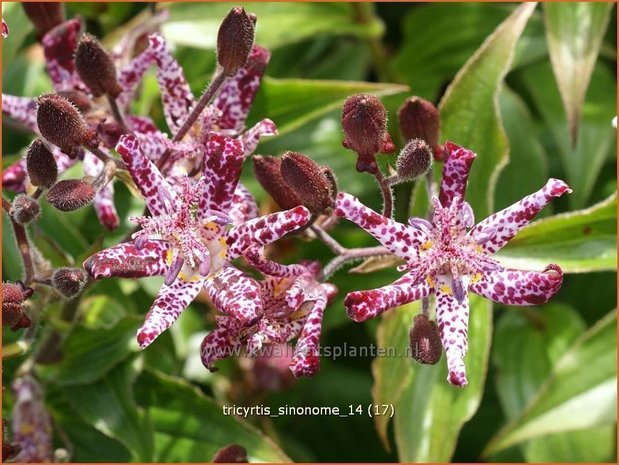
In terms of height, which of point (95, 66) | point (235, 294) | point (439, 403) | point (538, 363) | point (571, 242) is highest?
point (95, 66)

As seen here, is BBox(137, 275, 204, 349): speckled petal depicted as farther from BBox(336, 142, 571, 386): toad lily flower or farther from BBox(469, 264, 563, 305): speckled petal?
BBox(469, 264, 563, 305): speckled petal

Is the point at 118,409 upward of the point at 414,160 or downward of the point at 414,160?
downward

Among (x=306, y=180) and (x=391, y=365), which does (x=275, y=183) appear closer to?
(x=306, y=180)

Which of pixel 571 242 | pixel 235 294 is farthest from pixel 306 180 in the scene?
pixel 571 242

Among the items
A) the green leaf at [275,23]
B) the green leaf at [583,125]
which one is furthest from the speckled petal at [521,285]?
the green leaf at [275,23]

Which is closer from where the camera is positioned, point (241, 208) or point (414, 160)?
point (414, 160)

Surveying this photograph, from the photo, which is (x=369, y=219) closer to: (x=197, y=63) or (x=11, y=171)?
(x=11, y=171)

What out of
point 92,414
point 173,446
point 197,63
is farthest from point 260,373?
point 197,63
